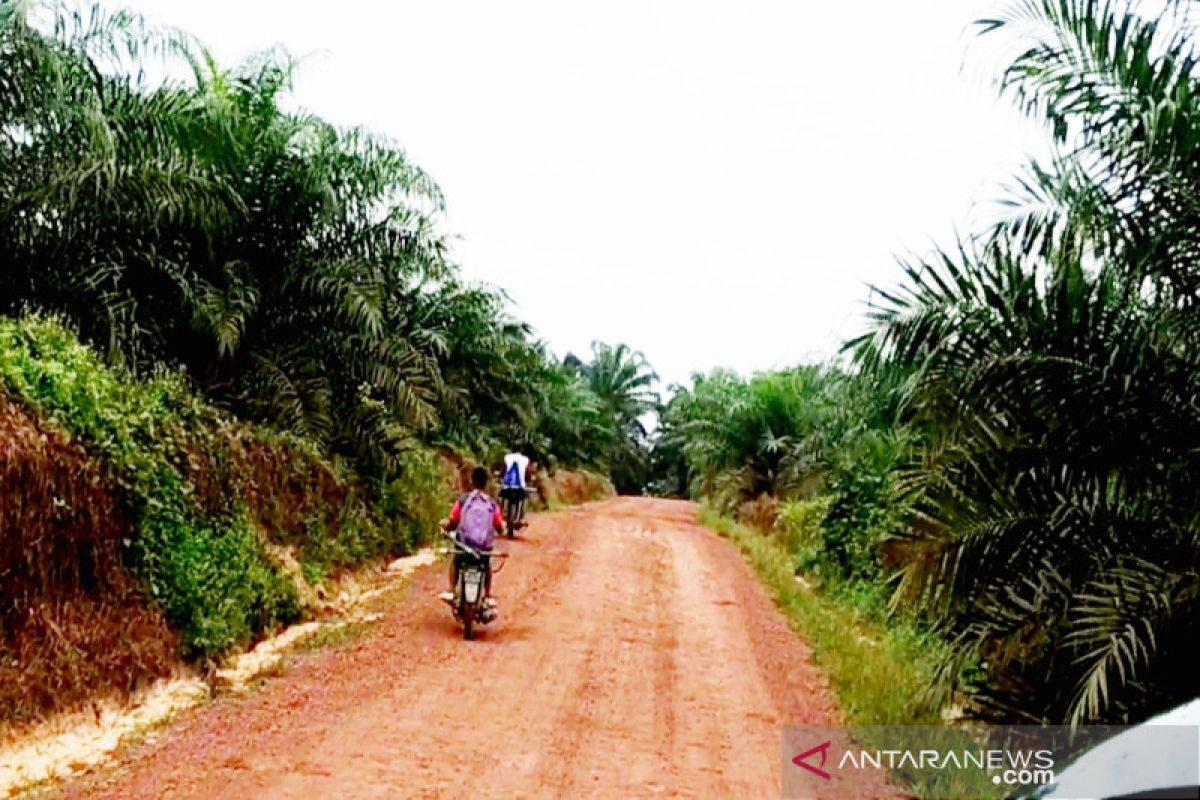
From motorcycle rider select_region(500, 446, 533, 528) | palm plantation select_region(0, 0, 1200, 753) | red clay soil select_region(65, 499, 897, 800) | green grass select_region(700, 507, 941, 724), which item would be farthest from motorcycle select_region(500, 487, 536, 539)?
red clay soil select_region(65, 499, 897, 800)

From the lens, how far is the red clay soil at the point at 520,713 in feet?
19.9

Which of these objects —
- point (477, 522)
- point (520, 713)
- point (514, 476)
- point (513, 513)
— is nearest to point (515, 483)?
point (514, 476)

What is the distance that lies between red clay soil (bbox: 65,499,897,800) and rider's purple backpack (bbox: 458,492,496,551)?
0.83 metres

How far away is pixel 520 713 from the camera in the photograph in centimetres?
757

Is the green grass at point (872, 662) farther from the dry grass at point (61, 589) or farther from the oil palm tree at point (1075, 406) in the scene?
the dry grass at point (61, 589)

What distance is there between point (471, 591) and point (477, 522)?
66 centimetres

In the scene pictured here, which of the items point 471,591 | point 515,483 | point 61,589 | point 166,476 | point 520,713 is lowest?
point 520,713

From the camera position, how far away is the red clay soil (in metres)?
6.05

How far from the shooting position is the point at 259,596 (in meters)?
9.46

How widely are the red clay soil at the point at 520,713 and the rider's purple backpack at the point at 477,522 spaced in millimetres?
834

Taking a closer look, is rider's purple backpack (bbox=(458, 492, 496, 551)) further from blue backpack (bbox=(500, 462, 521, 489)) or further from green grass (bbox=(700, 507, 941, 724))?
blue backpack (bbox=(500, 462, 521, 489))

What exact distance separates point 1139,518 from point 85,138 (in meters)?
8.92

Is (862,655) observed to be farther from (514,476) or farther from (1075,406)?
(514,476)

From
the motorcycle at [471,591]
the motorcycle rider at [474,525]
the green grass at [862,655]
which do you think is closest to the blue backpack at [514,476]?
the green grass at [862,655]
